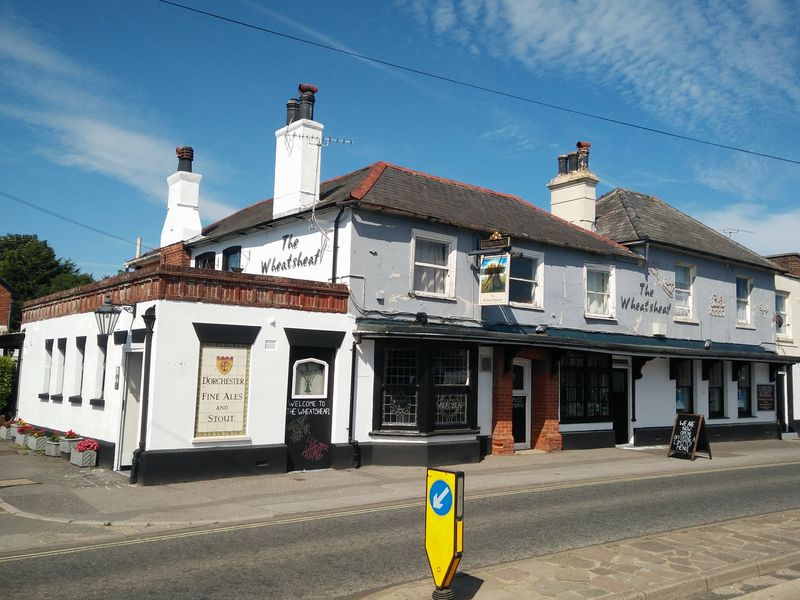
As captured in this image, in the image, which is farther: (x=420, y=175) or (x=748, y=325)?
(x=748, y=325)

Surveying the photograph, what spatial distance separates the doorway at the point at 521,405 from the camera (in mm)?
19281

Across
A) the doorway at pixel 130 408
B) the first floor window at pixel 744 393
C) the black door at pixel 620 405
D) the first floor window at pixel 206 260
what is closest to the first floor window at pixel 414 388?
the doorway at pixel 130 408

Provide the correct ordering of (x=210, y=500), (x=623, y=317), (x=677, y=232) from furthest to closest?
(x=677, y=232), (x=623, y=317), (x=210, y=500)

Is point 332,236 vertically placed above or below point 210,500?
above

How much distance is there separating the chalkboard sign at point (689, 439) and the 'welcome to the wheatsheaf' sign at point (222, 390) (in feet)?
39.1

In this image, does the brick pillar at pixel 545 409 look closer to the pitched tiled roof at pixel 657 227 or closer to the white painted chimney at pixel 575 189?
the pitched tiled roof at pixel 657 227

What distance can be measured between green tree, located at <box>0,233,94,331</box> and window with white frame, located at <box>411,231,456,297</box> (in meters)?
49.6

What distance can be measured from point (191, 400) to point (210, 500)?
2.47 meters

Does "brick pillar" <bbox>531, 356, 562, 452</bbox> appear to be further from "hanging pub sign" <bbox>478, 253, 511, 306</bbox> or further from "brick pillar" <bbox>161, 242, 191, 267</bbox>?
"brick pillar" <bbox>161, 242, 191, 267</bbox>

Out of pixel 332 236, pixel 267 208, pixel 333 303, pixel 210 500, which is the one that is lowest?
pixel 210 500

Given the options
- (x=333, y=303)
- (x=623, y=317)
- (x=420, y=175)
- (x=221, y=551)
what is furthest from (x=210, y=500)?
(x=623, y=317)

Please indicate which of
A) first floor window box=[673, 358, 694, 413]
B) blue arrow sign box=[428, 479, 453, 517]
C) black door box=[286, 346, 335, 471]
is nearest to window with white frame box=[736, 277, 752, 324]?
first floor window box=[673, 358, 694, 413]

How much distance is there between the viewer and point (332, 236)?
53.5 ft

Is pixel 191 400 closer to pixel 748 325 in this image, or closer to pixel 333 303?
pixel 333 303
